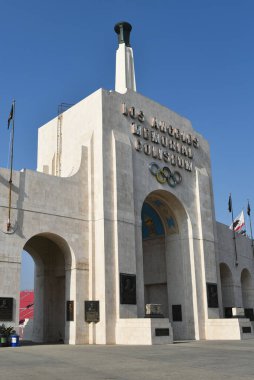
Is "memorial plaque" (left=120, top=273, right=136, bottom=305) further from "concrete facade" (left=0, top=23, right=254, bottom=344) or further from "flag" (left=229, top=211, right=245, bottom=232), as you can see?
"flag" (left=229, top=211, right=245, bottom=232)

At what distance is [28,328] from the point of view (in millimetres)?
33250

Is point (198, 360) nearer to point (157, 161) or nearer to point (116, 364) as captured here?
point (116, 364)

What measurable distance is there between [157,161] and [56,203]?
9.76 m

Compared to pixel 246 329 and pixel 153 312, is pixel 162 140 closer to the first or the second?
pixel 153 312

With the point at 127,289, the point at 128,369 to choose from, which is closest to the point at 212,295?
the point at 127,289

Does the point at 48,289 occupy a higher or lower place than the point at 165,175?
lower

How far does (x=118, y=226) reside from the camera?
2855 centimetres

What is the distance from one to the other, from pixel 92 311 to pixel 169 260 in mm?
10786

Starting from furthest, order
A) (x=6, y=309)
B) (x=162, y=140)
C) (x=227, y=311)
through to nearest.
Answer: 1. (x=227, y=311)
2. (x=162, y=140)
3. (x=6, y=309)

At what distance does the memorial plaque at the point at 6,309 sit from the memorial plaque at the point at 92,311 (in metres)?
4.80

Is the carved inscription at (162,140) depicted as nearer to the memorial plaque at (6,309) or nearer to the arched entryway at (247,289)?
the memorial plaque at (6,309)

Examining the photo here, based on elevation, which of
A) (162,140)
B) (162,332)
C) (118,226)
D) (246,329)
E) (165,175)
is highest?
(162,140)

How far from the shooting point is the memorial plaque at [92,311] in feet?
86.9

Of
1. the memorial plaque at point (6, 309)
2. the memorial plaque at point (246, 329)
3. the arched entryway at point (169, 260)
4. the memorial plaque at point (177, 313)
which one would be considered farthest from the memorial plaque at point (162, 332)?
the memorial plaque at point (177, 313)
